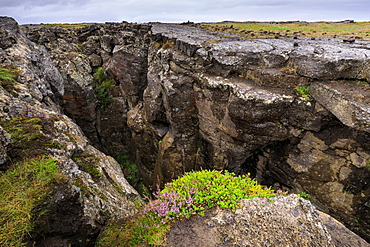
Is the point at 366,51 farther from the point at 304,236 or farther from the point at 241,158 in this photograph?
the point at 304,236

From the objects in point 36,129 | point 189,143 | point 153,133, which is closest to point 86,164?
point 36,129

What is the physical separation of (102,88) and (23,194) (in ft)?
61.3

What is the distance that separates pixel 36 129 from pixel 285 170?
11210mm

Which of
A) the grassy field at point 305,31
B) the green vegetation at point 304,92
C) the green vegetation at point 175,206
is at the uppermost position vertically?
the grassy field at point 305,31

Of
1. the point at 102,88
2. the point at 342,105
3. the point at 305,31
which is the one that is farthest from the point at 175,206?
the point at 305,31

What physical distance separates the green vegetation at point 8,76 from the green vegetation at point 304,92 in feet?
39.9

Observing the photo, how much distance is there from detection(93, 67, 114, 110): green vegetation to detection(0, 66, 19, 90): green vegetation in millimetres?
12404

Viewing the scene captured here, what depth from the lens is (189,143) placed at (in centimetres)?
1488

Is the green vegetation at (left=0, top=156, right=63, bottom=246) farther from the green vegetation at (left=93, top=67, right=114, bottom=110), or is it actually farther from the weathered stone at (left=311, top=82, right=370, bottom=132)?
the green vegetation at (left=93, top=67, right=114, bottom=110)

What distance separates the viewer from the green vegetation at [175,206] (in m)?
4.59

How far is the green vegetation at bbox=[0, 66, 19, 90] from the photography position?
730 centimetres

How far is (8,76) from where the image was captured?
25.6 ft

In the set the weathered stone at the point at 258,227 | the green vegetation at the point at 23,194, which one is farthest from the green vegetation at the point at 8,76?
the weathered stone at the point at 258,227

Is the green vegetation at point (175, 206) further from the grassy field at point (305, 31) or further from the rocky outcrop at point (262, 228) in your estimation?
the grassy field at point (305, 31)
